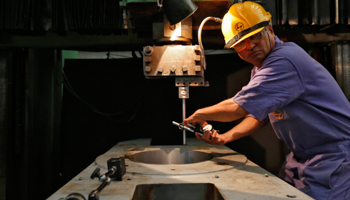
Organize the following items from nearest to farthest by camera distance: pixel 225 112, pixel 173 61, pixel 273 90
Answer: pixel 273 90
pixel 225 112
pixel 173 61

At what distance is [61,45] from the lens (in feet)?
5.17

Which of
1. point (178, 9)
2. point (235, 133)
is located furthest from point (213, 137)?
point (178, 9)

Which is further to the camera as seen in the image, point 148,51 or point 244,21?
point 148,51

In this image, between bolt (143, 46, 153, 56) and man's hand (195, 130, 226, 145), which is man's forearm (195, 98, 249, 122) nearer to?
man's hand (195, 130, 226, 145)

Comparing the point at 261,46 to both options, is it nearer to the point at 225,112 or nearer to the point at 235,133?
the point at 225,112

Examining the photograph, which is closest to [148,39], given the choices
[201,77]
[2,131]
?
[201,77]

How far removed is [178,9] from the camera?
42.4 inches

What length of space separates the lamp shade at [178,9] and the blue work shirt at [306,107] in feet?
1.28

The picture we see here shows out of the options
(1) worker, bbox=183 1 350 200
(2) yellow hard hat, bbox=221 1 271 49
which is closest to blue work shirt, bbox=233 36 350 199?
(1) worker, bbox=183 1 350 200

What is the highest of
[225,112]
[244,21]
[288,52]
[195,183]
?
[244,21]

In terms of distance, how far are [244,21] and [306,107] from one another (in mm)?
438

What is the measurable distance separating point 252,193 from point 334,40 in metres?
1.26

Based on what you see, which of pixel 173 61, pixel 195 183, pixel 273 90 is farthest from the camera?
pixel 173 61

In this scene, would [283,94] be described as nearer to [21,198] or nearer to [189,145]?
[189,145]
